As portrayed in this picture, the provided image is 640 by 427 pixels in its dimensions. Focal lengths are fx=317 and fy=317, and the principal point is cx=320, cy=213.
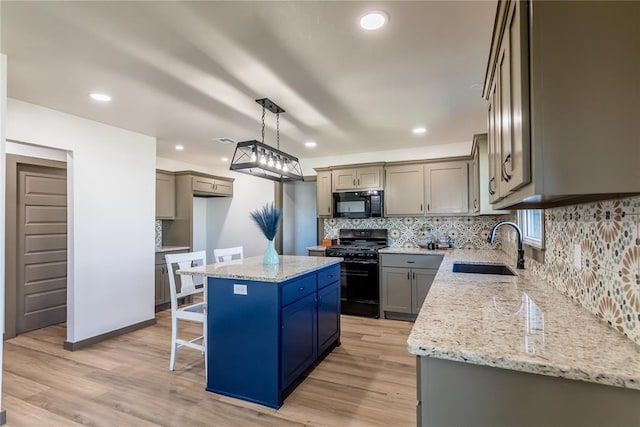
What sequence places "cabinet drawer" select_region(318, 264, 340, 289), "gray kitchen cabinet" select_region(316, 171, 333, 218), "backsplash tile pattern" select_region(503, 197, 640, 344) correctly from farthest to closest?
"gray kitchen cabinet" select_region(316, 171, 333, 218) → "cabinet drawer" select_region(318, 264, 340, 289) → "backsplash tile pattern" select_region(503, 197, 640, 344)

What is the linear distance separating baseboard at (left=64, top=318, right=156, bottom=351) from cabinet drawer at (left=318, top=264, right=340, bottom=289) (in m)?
2.54

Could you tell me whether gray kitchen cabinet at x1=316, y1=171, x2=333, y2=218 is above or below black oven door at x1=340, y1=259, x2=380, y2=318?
above

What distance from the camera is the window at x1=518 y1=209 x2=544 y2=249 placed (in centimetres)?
217

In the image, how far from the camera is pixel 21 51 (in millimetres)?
2082

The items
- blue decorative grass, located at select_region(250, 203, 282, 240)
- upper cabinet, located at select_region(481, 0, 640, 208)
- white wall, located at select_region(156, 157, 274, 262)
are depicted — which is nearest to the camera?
upper cabinet, located at select_region(481, 0, 640, 208)

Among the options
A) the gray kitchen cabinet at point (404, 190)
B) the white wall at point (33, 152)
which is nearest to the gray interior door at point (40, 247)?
the white wall at point (33, 152)

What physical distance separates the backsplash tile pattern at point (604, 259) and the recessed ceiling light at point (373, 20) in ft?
4.47

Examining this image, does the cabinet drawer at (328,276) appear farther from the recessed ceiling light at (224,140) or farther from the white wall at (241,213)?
the white wall at (241,213)

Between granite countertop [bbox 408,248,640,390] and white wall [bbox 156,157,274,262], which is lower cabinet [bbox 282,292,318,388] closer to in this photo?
granite countertop [bbox 408,248,640,390]

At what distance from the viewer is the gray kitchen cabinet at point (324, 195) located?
505cm

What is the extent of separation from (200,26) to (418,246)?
Result: 4005 mm

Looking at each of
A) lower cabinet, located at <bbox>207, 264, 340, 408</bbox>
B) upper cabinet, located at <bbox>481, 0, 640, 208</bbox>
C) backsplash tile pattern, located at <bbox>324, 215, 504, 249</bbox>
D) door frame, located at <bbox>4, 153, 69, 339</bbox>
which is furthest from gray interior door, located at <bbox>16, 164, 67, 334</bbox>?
upper cabinet, located at <bbox>481, 0, 640, 208</bbox>

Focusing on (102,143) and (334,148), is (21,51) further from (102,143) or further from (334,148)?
(334,148)

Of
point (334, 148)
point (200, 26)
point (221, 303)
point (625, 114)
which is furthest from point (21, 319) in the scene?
point (625, 114)
